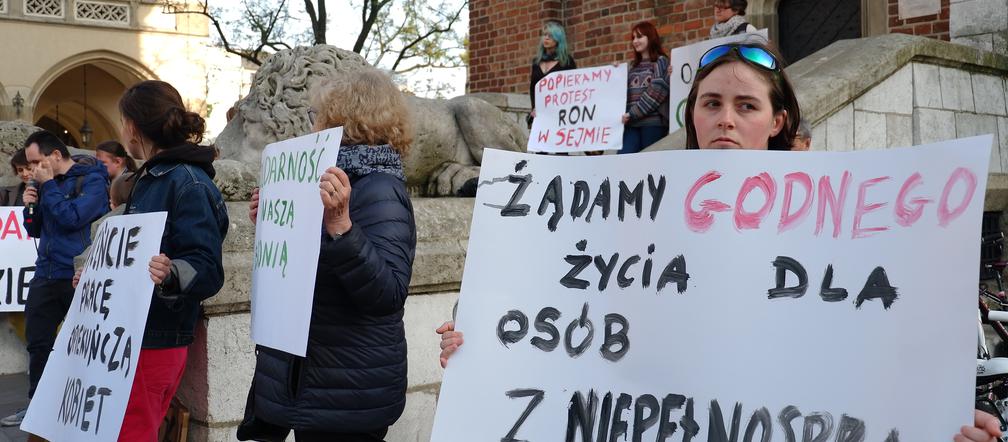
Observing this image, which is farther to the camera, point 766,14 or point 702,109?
point 766,14

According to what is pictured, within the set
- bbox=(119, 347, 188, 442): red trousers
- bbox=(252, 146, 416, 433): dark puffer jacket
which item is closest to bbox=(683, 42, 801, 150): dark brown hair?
bbox=(252, 146, 416, 433): dark puffer jacket

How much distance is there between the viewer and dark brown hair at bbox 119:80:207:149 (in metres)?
2.97

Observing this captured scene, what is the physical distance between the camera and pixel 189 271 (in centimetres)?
276

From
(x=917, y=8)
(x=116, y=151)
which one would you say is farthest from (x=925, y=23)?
(x=116, y=151)

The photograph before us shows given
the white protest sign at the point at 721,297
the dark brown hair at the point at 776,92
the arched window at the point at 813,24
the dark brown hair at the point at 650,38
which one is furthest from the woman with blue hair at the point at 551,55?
A: the white protest sign at the point at 721,297

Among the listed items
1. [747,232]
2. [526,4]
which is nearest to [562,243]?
[747,232]

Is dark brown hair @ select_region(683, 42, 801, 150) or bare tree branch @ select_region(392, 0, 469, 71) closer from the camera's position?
dark brown hair @ select_region(683, 42, 801, 150)

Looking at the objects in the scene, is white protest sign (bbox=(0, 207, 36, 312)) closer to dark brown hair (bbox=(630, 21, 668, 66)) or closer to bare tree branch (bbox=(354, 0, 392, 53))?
dark brown hair (bbox=(630, 21, 668, 66))

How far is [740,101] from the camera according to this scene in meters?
1.91

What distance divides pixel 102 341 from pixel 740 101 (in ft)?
6.43

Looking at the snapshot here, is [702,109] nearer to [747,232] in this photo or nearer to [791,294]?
[747,232]

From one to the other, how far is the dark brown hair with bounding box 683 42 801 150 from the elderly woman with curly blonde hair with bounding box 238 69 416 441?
3.02ft

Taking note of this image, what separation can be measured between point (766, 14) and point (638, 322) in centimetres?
940

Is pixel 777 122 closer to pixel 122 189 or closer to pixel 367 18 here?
pixel 122 189
